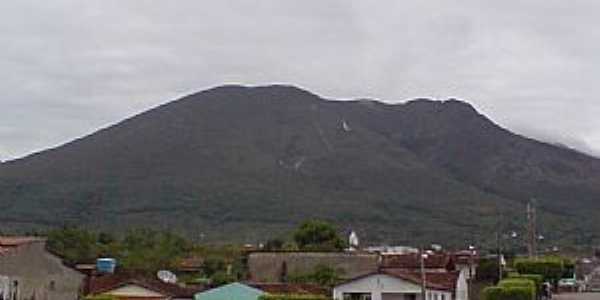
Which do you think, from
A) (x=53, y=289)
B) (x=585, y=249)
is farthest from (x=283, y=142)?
(x=53, y=289)

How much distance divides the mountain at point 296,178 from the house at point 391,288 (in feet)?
197

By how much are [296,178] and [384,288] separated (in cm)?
9428

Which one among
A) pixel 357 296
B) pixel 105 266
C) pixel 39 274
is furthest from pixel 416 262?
pixel 39 274

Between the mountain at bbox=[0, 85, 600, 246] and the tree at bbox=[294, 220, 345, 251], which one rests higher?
the mountain at bbox=[0, 85, 600, 246]

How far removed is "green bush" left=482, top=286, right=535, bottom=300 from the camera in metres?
50.7

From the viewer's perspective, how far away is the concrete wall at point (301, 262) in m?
73.8

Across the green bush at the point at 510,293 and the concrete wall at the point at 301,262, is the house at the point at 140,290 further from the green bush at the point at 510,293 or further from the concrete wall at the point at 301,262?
the concrete wall at the point at 301,262

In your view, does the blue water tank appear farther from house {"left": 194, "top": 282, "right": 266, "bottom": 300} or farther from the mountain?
the mountain

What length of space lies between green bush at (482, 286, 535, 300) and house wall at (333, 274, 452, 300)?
8.25m

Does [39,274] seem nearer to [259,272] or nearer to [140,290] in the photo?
[140,290]

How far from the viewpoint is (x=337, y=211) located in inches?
5399

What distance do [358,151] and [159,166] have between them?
99.8 feet

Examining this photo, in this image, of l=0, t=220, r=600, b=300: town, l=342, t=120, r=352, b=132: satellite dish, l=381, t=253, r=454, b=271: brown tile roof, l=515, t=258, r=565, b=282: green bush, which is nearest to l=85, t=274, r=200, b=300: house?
l=0, t=220, r=600, b=300: town

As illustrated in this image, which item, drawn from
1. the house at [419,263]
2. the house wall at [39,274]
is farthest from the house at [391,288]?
the house wall at [39,274]
